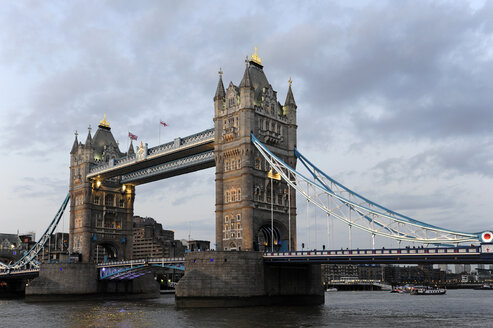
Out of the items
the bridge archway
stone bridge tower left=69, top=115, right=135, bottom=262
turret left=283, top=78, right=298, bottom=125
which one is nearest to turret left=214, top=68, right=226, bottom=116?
turret left=283, top=78, right=298, bottom=125

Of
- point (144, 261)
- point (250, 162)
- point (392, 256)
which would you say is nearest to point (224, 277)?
point (250, 162)

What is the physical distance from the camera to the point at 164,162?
93125mm

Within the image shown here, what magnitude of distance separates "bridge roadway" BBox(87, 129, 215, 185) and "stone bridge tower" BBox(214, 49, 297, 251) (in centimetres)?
510

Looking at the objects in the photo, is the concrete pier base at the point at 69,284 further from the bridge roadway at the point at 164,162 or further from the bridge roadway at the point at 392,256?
the bridge roadway at the point at 392,256

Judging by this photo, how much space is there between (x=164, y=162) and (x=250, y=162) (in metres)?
23.5

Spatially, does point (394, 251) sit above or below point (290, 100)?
below

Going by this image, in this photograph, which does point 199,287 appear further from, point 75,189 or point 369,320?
point 75,189

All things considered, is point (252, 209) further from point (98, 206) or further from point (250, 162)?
point (98, 206)

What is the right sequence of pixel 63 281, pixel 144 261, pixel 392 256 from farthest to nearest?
pixel 63 281 → pixel 144 261 → pixel 392 256

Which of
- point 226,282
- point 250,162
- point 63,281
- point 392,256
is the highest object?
point 250,162

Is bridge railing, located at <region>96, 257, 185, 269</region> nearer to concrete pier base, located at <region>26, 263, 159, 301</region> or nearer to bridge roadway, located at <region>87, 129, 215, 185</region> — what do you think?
concrete pier base, located at <region>26, 263, 159, 301</region>

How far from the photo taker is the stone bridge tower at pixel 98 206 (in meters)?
105

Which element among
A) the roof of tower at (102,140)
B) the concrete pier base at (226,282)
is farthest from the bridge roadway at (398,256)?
the roof of tower at (102,140)

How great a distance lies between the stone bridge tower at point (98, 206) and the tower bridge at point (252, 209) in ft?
1.31
